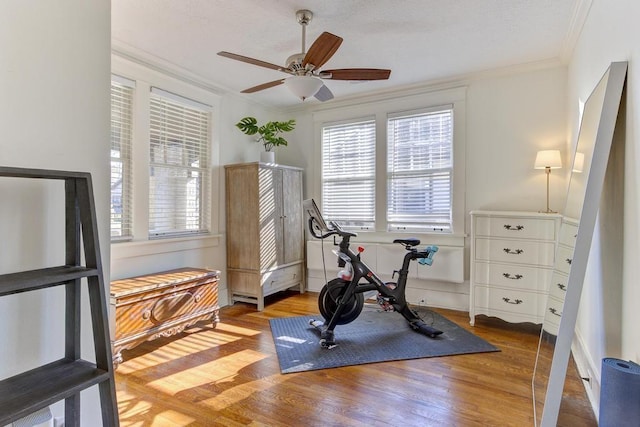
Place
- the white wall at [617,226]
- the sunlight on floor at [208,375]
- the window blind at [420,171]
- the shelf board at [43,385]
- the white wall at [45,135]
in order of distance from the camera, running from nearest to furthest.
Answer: the shelf board at [43,385] → the white wall at [45,135] → the white wall at [617,226] → the sunlight on floor at [208,375] → the window blind at [420,171]

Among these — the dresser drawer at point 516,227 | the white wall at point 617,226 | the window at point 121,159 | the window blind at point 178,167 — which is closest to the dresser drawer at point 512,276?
the dresser drawer at point 516,227

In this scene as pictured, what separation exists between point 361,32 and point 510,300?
281 cm

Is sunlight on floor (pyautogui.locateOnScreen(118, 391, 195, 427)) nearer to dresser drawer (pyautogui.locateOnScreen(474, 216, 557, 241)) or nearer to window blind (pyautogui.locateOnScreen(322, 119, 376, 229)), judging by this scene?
dresser drawer (pyautogui.locateOnScreen(474, 216, 557, 241))

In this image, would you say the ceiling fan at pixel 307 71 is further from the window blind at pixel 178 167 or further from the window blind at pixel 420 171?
the window blind at pixel 420 171

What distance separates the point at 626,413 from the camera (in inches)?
49.9

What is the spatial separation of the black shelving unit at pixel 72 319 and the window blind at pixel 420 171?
11.8 feet

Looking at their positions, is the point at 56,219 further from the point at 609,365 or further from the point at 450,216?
the point at 450,216

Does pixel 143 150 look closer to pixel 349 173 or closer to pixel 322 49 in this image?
pixel 322 49

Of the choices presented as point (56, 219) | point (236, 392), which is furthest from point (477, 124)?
point (56, 219)

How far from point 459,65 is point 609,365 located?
312cm

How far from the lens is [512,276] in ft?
10.7

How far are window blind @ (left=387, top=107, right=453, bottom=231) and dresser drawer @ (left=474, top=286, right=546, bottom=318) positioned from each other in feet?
2.95

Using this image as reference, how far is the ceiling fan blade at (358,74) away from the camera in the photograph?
2.53 meters

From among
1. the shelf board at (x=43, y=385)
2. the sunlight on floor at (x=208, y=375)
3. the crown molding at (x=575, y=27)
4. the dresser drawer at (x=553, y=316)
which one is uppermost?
the crown molding at (x=575, y=27)
